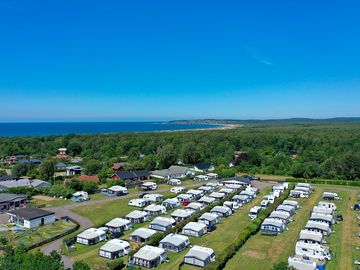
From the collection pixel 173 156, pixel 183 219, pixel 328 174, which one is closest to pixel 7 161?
pixel 173 156

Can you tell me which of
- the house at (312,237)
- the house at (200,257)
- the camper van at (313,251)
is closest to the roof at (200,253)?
the house at (200,257)

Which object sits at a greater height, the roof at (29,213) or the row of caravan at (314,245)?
the roof at (29,213)

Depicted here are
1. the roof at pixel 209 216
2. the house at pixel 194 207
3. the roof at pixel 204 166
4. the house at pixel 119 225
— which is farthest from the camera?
the roof at pixel 204 166

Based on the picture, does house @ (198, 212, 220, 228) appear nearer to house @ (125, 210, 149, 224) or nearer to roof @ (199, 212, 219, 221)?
roof @ (199, 212, 219, 221)

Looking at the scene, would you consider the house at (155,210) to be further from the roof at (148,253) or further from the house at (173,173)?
the house at (173,173)

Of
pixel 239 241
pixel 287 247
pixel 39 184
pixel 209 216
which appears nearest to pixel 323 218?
pixel 287 247

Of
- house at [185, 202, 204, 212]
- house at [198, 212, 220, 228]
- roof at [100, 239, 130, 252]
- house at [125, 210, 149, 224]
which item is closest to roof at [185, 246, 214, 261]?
roof at [100, 239, 130, 252]

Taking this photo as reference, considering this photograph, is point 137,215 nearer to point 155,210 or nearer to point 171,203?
point 155,210
